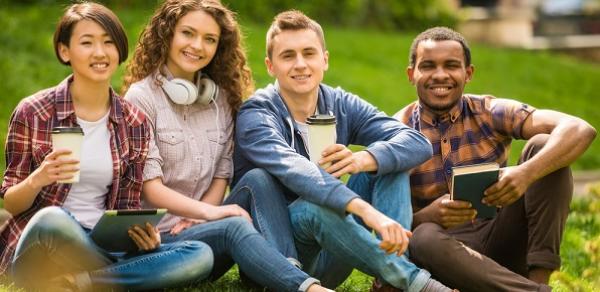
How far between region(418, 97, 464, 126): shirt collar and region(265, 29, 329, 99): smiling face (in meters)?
0.59

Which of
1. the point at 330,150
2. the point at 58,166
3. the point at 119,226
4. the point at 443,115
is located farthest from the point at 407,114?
the point at 58,166

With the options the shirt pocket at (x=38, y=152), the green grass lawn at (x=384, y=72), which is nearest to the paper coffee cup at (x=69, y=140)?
the shirt pocket at (x=38, y=152)

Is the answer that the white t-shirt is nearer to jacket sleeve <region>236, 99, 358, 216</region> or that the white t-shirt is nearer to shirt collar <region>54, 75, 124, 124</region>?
shirt collar <region>54, 75, 124, 124</region>

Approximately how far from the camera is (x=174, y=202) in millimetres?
4539

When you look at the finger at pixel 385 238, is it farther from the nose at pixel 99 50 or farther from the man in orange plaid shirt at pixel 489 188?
the nose at pixel 99 50

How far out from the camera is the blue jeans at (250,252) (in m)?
4.27

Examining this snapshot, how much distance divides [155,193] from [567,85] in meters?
11.6

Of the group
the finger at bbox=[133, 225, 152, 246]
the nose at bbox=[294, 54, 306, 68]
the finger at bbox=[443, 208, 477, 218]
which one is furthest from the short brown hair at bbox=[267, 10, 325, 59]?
the finger at bbox=[133, 225, 152, 246]

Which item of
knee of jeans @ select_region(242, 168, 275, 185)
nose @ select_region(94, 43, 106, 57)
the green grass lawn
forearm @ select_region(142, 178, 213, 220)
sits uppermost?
nose @ select_region(94, 43, 106, 57)

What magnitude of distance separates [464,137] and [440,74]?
34cm

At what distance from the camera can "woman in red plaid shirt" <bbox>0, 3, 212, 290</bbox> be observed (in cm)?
418

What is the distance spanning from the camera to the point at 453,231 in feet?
16.2

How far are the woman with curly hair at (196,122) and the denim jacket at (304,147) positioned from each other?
14cm

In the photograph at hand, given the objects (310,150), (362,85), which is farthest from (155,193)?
(362,85)
